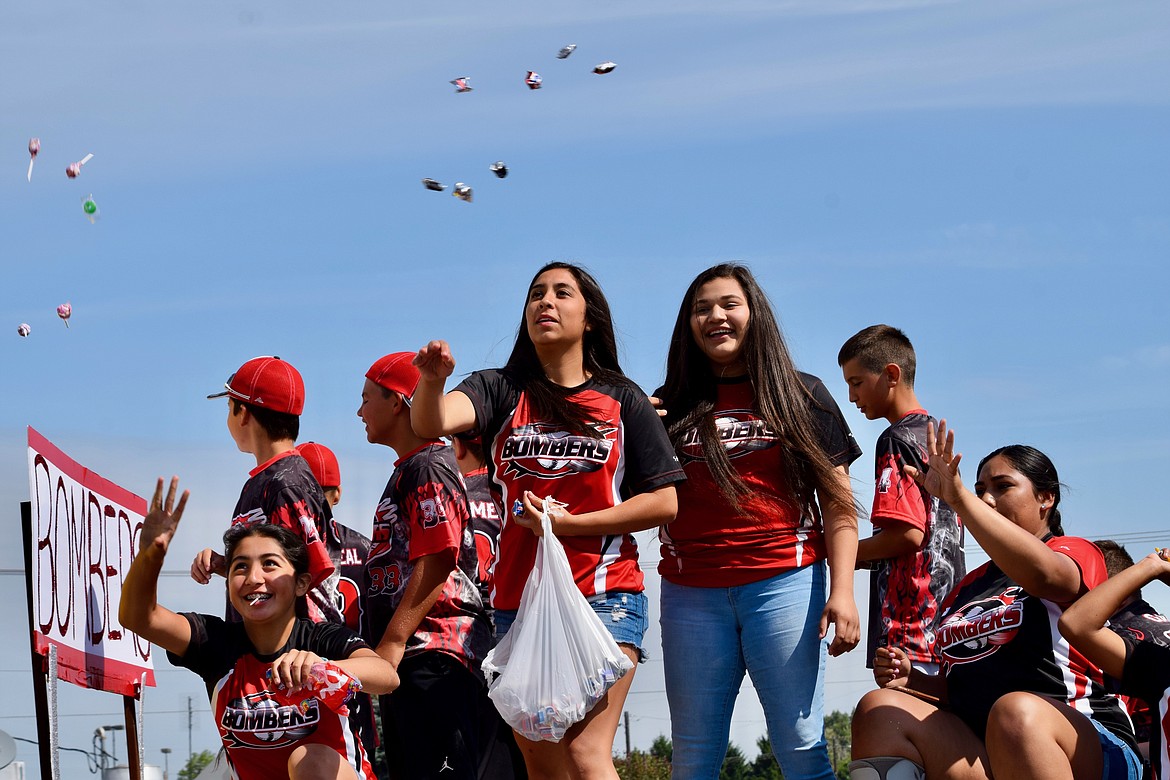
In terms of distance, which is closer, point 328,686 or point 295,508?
point 328,686

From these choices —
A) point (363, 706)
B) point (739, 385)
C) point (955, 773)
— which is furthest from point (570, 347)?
point (955, 773)

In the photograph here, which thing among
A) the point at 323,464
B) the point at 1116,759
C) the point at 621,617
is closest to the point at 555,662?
the point at 621,617

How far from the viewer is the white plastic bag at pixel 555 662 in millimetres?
3916

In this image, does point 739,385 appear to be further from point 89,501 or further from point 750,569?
point 89,501

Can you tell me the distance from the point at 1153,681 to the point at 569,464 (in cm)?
190

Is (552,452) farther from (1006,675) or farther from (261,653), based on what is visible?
(1006,675)

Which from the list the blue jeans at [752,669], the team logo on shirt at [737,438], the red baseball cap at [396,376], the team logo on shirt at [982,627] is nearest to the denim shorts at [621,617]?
the blue jeans at [752,669]

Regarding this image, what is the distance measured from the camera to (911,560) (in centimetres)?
496

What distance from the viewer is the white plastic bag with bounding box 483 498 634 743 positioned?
3.92m

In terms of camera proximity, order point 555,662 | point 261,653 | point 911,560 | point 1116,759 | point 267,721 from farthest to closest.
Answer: point 911,560
point 261,653
point 267,721
point 1116,759
point 555,662

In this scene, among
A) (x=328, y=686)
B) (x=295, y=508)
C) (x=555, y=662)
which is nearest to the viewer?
(x=555, y=662)

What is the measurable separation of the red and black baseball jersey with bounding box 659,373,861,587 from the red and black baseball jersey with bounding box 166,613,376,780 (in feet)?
3.73

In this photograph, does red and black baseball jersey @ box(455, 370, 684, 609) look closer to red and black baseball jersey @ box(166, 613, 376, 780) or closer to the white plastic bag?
the white plastic bag

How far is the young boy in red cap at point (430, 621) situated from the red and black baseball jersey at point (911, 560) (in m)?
1.49
